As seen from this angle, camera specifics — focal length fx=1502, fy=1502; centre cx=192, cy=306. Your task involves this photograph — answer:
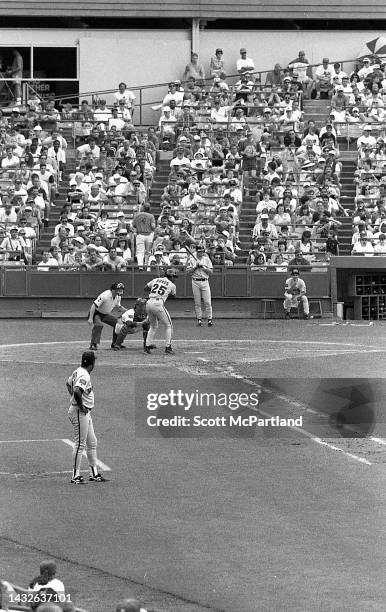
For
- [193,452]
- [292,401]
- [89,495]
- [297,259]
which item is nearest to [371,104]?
[297,259]

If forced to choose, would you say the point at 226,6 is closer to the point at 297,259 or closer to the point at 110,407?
the point at 297,259

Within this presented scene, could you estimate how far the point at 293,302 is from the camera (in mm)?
Result: 35344

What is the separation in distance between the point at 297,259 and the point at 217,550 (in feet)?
72.0

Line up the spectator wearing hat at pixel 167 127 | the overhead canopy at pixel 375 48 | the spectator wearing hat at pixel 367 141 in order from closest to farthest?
the spectator wearing hat at pixel 367 141 < the spectator wearing hat at pixel 167 127 < the overhead canopy at pixel 375 48

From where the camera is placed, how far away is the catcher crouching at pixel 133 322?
28.7 meters

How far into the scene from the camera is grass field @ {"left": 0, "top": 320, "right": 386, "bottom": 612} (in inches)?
520

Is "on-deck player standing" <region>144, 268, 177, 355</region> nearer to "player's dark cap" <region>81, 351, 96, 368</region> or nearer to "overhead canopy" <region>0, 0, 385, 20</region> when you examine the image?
"player's dark cap" <region>81, 351, 96, 368</region>

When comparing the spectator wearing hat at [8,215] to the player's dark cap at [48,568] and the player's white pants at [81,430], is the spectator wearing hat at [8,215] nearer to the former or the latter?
the player's white pants at [81,430]

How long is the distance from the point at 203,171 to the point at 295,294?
5196mm

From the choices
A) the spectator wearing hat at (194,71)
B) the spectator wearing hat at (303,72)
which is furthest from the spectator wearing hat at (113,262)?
the spectator wearing hat at (303,72)

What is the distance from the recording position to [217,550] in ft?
47.2

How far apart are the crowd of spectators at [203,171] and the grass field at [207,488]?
690 centimetres

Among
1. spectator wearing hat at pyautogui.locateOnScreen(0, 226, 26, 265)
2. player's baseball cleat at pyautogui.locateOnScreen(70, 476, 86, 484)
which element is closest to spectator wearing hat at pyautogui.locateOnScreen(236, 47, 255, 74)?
spectator wearing hat at pyautogui.locateOnScreen(0, 226, 26, 265)

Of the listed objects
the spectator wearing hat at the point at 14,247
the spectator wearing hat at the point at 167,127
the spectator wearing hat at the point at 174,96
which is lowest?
the spectator wearing hat at the point at 14,247
